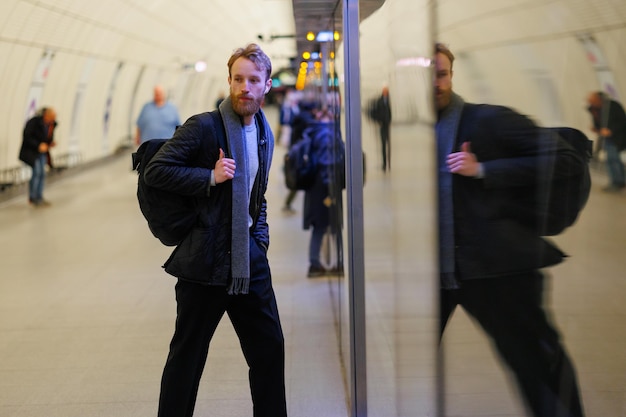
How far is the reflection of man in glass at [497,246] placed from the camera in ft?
6.03

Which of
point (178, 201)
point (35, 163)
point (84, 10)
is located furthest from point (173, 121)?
point (84, 10)

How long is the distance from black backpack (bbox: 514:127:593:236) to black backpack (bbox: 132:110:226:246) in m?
1.92

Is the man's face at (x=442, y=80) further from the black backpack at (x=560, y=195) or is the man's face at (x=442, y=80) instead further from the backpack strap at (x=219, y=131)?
the backpack strap at (x=219, y=131)

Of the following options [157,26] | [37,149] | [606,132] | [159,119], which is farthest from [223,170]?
[157,26]

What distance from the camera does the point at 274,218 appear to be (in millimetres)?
13609

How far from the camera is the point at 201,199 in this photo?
3611mm

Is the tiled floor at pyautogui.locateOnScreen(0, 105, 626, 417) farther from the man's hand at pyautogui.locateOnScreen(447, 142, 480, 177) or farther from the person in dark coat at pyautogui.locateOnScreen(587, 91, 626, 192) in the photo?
the man's hand at pyautogui.locateOnScreen(447, 142, 480, 177)

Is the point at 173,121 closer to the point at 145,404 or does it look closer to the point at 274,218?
the point at 145,404

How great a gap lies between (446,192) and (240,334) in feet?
5.33

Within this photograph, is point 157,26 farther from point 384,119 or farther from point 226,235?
point 226,235

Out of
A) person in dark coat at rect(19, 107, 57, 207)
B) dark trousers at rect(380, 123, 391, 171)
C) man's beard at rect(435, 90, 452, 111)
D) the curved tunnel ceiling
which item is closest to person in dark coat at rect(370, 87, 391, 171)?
dark trousers at rect(380, 123, 391, 171)

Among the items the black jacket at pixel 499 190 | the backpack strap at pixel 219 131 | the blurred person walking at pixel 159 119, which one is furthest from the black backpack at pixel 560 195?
the blurred person walking at pixel 159 119

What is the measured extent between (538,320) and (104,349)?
490 cm

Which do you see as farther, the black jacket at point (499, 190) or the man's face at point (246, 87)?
the man's face at point (246, 87)
